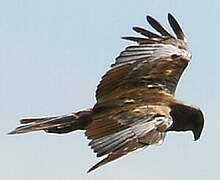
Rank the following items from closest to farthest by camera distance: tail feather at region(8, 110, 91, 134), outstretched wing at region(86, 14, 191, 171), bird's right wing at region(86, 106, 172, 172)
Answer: bird's right wing at region(86, 106, 172, 172), outstretched wing at region(86, 14, 191, 171), tail feather at region(8, 110, 91, 134)

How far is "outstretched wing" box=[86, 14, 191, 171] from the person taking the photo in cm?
1274

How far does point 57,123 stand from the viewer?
48.4ft

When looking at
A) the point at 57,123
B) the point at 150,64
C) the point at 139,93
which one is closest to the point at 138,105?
the point at 139,93

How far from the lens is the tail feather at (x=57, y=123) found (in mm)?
14511

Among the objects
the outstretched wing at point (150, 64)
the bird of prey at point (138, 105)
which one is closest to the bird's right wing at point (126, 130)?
the bird of prey at point (138, 105)

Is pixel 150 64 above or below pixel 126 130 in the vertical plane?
above

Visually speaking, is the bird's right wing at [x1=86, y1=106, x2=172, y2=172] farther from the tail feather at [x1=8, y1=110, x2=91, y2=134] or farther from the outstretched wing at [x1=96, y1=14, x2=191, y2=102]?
the outstretched wing at [x1=96, y1=14, x2=191, y2=102]

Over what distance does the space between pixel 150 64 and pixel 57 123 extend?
5.72 ft

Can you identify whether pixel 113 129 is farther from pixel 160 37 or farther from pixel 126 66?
pixel 160 37

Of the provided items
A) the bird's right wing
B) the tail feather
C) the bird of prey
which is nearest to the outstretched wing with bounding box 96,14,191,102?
the bird of prey

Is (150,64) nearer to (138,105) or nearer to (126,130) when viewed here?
(138,105)

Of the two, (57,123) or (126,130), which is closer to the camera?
(126,130)

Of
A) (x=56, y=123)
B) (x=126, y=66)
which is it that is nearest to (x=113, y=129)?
(x=56, y=123)

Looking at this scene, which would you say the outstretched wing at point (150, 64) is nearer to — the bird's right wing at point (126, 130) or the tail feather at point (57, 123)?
the tail feather at point (57, 123)
